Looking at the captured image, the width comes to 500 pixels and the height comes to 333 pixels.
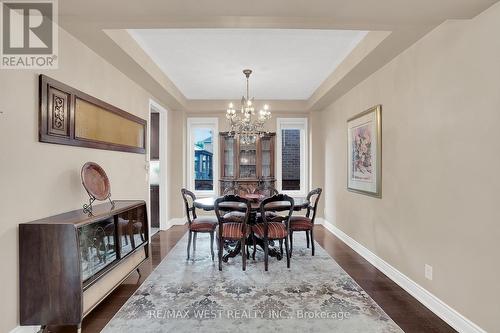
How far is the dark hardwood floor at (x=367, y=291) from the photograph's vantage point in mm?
2268

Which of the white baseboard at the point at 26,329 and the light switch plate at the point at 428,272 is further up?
the light switch plate at the point at 428,272

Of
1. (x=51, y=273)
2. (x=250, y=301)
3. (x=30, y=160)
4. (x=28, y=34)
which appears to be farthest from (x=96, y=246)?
(x=28, y=34)

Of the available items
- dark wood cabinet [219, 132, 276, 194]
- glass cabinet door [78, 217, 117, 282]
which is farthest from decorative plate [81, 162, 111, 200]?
dark wood cabinet [219, 132, 276, 194]

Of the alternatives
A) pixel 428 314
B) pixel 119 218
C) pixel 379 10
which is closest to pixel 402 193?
pixel 428 314

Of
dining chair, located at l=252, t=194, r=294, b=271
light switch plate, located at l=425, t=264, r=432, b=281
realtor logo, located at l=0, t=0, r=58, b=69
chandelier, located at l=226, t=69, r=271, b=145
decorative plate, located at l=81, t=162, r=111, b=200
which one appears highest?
realtor logo, located at l=0, t=0, r=58, b=69

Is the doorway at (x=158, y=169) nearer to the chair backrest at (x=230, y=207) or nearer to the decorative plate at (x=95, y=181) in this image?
the chair backrest at (x=230, y=207)

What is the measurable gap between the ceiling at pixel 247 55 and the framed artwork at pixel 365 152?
0.89 metres

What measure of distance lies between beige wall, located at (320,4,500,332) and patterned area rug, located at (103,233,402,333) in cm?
63

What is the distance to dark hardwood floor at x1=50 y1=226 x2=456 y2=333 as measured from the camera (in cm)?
227

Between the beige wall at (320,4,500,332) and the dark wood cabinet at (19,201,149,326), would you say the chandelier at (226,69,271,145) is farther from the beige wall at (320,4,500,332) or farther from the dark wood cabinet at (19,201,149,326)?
the dark wood cabinet at (19,201,149,326)

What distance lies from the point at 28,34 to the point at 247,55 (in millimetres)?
2295

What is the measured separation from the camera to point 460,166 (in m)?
2.21

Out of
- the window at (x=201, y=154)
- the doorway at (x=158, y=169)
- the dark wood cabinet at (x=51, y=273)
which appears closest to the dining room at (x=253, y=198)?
the dark wood cabinet at (x=51, y=273)

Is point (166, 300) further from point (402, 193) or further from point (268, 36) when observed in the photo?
point (268, 36)
